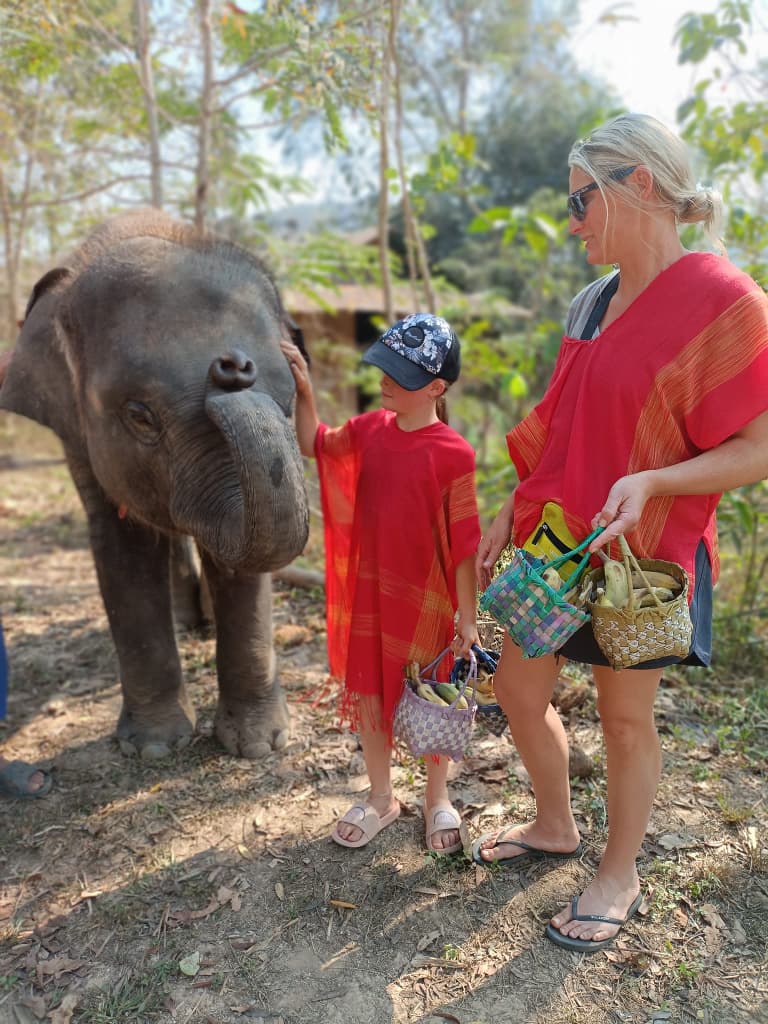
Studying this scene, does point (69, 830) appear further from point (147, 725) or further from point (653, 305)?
point (653, 305)

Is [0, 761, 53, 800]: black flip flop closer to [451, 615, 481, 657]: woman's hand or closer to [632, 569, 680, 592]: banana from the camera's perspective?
[451, 615, 481, 657]: woman's hand

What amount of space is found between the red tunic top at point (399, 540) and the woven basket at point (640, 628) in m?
0.65

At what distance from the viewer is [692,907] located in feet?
8.38

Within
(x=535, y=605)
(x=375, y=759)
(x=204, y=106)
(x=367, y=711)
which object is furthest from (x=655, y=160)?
(x=204, y=106)

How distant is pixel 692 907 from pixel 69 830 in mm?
2254

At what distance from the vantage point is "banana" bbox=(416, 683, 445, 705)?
251 centimetres

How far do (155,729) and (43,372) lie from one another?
5.41 feet

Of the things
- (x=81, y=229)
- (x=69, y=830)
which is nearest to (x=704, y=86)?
(x=69, y=830)

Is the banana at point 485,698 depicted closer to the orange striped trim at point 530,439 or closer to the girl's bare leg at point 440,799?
the girl's bare leg at point 440,799

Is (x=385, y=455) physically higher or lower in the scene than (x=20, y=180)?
lower

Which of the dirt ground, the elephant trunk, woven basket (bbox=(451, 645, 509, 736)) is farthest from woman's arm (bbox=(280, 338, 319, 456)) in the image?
the dirt ground

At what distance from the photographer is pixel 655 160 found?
1.92 metres

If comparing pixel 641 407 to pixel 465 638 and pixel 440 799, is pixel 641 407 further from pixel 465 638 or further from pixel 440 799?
pixel 440 799

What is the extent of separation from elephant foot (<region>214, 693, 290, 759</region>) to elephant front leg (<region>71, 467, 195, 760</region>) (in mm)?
202
